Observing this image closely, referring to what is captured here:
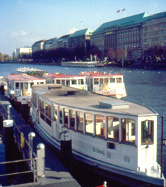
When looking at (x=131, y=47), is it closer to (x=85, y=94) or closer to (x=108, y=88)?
(x=108, y=88)

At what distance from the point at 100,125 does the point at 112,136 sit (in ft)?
2.27

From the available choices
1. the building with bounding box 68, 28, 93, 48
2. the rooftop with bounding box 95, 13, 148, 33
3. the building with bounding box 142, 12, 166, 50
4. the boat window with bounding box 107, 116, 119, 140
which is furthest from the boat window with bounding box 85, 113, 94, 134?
the building with bounding box 68, 28, 93, 48

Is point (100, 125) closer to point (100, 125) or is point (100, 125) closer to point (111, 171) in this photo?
point (100, 125)

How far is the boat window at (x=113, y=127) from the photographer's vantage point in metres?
11.1

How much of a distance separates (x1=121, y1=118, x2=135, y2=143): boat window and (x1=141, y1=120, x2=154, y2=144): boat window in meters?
0.33

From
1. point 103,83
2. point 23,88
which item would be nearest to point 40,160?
point 23,88

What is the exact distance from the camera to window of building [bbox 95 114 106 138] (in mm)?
11594

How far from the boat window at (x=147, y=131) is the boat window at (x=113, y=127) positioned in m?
0.91

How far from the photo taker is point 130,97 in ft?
132

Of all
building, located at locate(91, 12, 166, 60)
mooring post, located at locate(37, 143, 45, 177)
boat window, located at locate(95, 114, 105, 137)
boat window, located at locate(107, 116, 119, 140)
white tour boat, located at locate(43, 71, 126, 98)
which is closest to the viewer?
mooring post, located at locate(37, 143, 45, 177)

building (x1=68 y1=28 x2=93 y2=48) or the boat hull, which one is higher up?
building (x1=68 y1=28 x2=93 y2=48)

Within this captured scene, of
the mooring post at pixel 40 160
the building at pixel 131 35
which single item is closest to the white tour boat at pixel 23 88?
the mooring post at pixel 40 160

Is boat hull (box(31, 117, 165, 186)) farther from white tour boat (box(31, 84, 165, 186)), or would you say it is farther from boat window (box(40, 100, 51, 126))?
boat window (box(40, 100, 51, 126))

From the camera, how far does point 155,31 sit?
116 m
